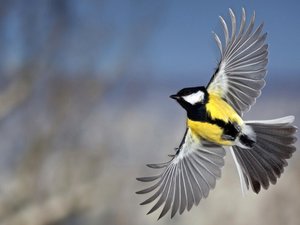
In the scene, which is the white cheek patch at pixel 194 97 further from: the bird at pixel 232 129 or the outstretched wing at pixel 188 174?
the outstretched wing at pixel 188 174

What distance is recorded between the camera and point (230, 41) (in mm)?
557

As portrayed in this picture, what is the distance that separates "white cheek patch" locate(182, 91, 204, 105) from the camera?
49cm

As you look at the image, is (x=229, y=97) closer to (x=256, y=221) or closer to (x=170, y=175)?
(x=170, y=175)

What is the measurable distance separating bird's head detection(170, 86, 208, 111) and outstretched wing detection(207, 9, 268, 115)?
0.13 ft

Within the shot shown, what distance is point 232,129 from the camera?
499 mm

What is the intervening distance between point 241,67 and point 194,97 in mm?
109

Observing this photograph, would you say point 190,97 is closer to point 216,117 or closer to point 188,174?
point 216,117

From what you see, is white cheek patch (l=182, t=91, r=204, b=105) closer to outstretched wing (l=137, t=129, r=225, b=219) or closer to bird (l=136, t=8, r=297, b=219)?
bird (l=136, t=8, r=297, b=219)

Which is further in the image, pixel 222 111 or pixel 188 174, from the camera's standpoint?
pixel 188 174

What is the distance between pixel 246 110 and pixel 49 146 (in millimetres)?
1862

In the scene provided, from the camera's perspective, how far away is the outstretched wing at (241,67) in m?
0.53

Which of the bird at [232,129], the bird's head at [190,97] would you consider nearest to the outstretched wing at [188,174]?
the bird at [232,129]

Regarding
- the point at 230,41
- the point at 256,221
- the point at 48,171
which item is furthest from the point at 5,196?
the point at 230,41

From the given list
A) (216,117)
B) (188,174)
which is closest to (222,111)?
(216,117)
